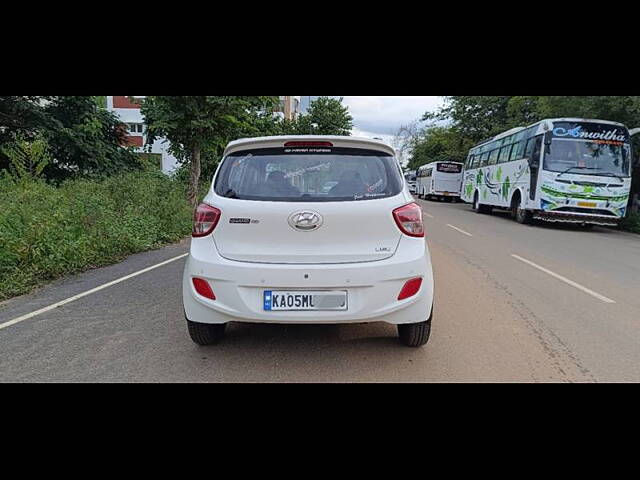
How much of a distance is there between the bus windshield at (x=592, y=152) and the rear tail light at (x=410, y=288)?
44.0 feet

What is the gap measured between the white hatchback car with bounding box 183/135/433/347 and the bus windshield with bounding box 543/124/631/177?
1337 centimetres

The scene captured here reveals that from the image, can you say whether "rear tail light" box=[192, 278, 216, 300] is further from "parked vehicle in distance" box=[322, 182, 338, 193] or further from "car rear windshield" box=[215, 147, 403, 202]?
"parked vehicle in distance" box=[322, 182, 338, 193]

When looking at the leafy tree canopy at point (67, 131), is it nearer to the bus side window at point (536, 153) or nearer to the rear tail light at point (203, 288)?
the rear tail light at point (203, 288)

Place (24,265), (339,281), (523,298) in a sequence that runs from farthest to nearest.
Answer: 1. (24,265)
2. (523,298)
3. (339,281)

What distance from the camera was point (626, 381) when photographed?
3287mm

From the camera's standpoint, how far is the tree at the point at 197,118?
12.3 metres

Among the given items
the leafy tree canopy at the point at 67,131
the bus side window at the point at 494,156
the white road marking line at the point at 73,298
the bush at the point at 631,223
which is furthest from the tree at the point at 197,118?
the bush at the point at 631,223

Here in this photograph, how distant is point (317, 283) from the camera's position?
3.16m

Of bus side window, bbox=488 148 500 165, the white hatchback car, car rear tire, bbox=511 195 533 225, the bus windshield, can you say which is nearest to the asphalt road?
the white hatchback car

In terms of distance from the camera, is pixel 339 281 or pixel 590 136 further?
pixel 590 136

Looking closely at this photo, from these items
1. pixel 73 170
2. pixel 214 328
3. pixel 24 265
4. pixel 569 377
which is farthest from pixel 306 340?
pixel 73 170

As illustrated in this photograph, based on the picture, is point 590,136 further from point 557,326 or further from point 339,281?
point 339,281

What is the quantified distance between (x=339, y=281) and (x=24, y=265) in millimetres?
4956

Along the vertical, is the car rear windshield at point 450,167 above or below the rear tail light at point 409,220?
Answer: above
